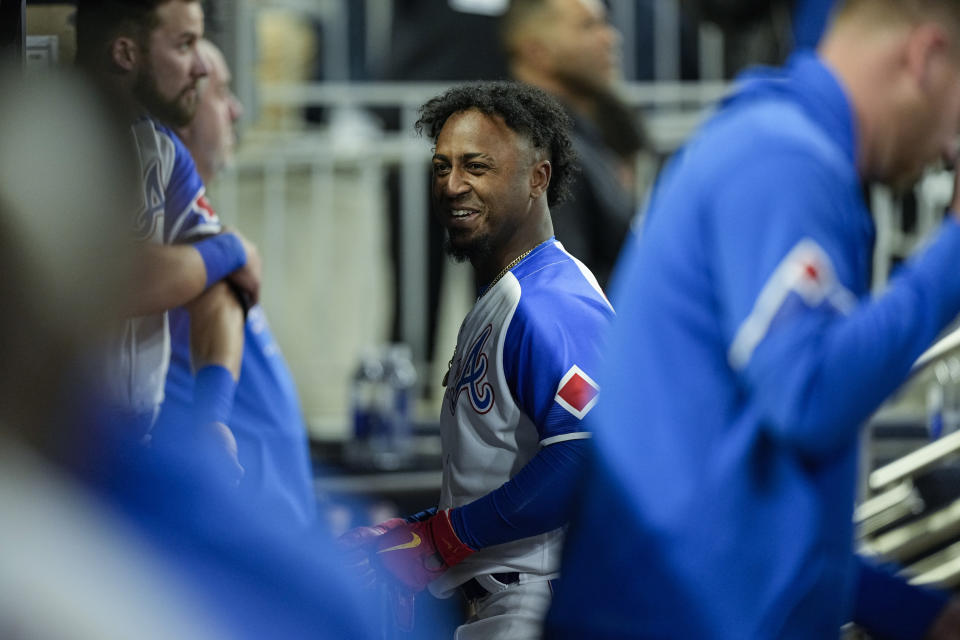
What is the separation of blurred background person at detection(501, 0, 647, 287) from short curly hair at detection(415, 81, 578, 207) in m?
0.13

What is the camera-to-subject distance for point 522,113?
172 cm

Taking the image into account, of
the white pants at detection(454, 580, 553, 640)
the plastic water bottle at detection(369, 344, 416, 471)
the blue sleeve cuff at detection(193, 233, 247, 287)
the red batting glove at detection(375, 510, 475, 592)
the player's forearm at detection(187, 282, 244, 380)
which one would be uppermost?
the blue sleeve cuff at detection(193, 233, 247, 287)

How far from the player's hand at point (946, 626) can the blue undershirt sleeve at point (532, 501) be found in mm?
425

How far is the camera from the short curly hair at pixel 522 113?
1.72m

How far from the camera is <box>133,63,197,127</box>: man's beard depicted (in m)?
2.05

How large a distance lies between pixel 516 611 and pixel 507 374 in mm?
284

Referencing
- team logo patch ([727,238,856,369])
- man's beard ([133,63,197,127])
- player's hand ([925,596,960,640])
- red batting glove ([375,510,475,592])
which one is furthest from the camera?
man's beard ([133,63,197,127])

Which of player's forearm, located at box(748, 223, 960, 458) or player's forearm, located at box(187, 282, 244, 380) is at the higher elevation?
player's forearm, located at box(748, 223, 960, 458)

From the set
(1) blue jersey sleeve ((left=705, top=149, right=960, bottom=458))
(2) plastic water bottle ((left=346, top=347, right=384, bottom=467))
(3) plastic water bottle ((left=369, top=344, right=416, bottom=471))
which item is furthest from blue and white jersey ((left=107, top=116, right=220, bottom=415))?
(2) plastic water bottle ((left=346, top=347, right=384, bottom=467))

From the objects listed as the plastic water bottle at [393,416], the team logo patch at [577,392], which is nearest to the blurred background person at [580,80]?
the team logo patch at [577,392]

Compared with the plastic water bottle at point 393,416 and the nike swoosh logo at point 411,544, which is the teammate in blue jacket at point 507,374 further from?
the plastic water bottle at point 393,416

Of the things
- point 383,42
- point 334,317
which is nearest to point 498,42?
point 334,317

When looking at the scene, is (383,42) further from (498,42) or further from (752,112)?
(752,112)

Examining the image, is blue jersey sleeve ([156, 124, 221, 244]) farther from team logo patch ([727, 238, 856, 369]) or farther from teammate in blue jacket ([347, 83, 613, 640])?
team logo patch ([727, 238, 856, 369])
